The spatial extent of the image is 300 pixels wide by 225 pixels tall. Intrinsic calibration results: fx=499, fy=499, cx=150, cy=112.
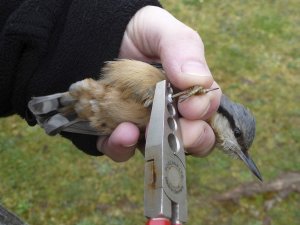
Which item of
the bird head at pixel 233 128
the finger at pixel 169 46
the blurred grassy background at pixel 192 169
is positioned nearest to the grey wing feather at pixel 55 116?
the finger at pixel 169 46

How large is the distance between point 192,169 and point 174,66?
2.59 metres

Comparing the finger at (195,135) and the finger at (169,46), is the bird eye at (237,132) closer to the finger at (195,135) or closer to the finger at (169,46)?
the finger at (195,135)

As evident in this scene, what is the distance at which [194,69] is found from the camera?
255 centimetres

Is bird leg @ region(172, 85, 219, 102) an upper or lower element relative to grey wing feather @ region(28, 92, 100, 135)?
upper

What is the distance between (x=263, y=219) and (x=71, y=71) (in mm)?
2529

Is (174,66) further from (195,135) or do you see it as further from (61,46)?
(61,46)

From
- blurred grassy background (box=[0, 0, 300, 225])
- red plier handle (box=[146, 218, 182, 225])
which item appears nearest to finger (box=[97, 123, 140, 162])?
red plier handle (box=[146, 218, 182, 225])

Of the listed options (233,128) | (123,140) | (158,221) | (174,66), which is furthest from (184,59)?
(158,221)

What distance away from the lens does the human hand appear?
2.54m

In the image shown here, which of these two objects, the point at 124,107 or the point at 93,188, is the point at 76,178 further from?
the point at 124,107

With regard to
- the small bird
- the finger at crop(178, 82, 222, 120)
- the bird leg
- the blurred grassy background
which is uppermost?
the bird leg

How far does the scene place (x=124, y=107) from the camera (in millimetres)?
2980

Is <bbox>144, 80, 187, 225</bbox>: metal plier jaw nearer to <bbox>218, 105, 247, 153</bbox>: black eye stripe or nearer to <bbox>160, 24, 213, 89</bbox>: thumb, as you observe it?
<bbox>160, 24, 213, 89</bbox>: thumb

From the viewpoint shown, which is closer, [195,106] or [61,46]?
[195,106]
